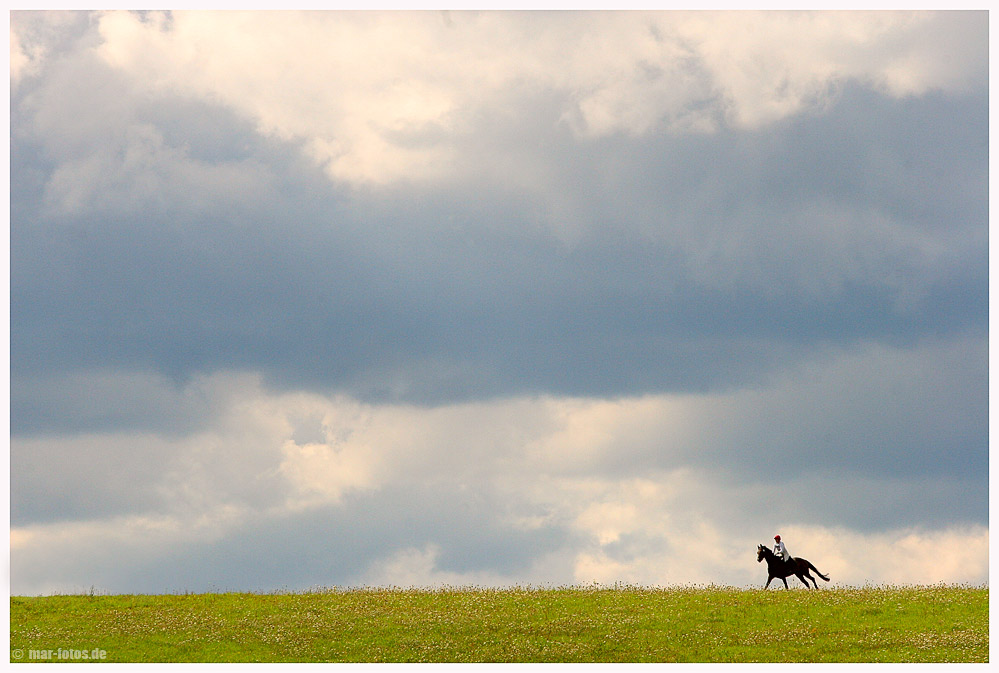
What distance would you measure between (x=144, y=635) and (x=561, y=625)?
18.0 metres

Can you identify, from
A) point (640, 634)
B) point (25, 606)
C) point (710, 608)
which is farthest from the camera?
point (25, 606)

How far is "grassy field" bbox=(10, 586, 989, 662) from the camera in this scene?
124 ft

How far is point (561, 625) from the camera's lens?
136 feet

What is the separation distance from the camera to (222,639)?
136 ft

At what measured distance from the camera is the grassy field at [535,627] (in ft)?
124

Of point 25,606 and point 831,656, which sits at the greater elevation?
point 25,606

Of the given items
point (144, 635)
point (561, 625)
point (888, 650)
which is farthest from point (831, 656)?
point (144, 635)

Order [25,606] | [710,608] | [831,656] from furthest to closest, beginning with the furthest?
[25,606] < [710,608] < [831,656]

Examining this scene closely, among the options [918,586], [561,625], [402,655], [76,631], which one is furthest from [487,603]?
[918,586]

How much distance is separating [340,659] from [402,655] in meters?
2.43

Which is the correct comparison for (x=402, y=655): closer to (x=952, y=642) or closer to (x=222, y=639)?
(x=222, y=639)

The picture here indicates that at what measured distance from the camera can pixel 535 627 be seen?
1630 inches

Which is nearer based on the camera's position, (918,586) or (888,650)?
(888,650)

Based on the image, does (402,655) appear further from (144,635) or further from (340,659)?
(144,635)
